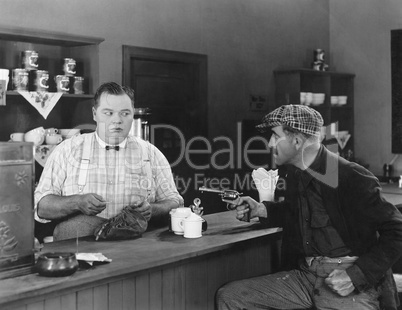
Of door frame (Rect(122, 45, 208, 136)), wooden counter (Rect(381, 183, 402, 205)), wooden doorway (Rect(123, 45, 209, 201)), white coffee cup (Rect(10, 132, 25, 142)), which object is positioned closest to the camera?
white coffee cup (Rect(10, 132, 25, 142))

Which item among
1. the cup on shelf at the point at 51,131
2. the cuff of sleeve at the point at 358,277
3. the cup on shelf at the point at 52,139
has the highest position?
the cup on shelf at the point at 51,131

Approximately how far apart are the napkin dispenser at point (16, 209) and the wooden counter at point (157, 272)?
8 cm

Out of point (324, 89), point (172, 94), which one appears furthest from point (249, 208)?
point (324, 89)

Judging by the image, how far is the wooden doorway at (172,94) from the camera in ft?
19.0

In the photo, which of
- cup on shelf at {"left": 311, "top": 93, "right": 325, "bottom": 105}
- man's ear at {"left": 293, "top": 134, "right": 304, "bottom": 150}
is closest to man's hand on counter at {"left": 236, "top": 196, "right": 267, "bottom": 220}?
man's ear at {"left": 293, "top": 134, "right": 304, "bottom": 150}

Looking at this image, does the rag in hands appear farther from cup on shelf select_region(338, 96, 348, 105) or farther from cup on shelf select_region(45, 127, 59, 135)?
cup on shelf select_region(338, 96, 348, 105)

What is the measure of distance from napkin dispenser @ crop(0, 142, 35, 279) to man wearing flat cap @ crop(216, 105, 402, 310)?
1085mm

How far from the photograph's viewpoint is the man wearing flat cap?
282 cm

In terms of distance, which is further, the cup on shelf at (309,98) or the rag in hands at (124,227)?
the cup on shelf at (309,98)

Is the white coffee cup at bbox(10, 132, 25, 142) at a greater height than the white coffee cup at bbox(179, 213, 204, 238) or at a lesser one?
greater

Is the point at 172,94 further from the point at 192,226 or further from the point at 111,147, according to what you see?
the point at 192,226

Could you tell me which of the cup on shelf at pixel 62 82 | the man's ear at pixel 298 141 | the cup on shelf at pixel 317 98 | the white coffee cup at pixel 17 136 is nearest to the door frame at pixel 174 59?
the cup on shelf at pixel 62 82

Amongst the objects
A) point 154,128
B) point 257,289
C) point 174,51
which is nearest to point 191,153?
point 154,128

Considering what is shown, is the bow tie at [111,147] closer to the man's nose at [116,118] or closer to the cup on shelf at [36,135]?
the man's nose at [116,118]
